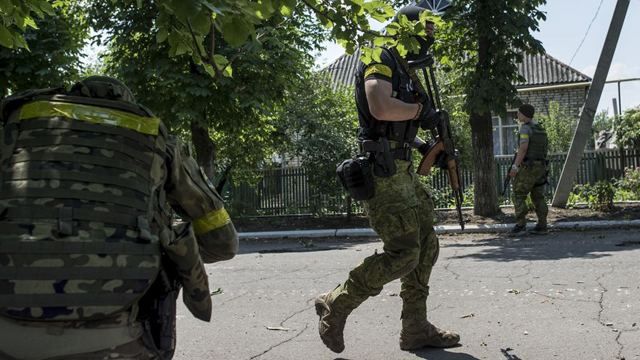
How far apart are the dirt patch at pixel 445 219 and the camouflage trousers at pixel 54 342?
917 cm

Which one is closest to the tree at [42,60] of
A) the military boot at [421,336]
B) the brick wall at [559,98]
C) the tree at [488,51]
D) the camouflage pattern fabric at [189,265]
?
the tree at [488,51]

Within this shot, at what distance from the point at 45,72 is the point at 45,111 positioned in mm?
9749

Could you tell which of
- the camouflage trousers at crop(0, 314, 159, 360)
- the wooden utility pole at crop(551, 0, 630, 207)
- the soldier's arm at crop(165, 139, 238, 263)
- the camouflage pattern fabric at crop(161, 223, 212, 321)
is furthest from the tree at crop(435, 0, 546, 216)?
the camouflage trousers at crop(0, 314, 159, 360)

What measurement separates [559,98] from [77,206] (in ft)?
85.6

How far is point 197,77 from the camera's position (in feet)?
41.8

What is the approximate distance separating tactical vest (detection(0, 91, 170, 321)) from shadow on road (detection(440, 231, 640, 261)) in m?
6.06

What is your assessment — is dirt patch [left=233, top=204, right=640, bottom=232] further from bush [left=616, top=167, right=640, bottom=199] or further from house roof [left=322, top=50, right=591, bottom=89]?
house roof [left=322, top=50, right=591, bottom=89]

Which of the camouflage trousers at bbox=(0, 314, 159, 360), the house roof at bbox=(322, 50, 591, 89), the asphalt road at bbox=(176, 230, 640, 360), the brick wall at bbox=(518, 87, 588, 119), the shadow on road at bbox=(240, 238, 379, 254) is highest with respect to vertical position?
the house roof at bbox=(322, 50, 591, 89)

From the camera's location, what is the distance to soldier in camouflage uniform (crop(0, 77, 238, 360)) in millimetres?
1758

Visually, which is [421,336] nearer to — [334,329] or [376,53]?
[334,329]

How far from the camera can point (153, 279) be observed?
1894 millimetres

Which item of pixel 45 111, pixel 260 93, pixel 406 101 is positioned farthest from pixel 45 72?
pixel 45 111

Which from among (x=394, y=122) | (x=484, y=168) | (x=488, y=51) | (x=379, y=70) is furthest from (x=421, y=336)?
(x=484, y=168)

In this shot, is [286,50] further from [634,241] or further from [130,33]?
[634,241]
